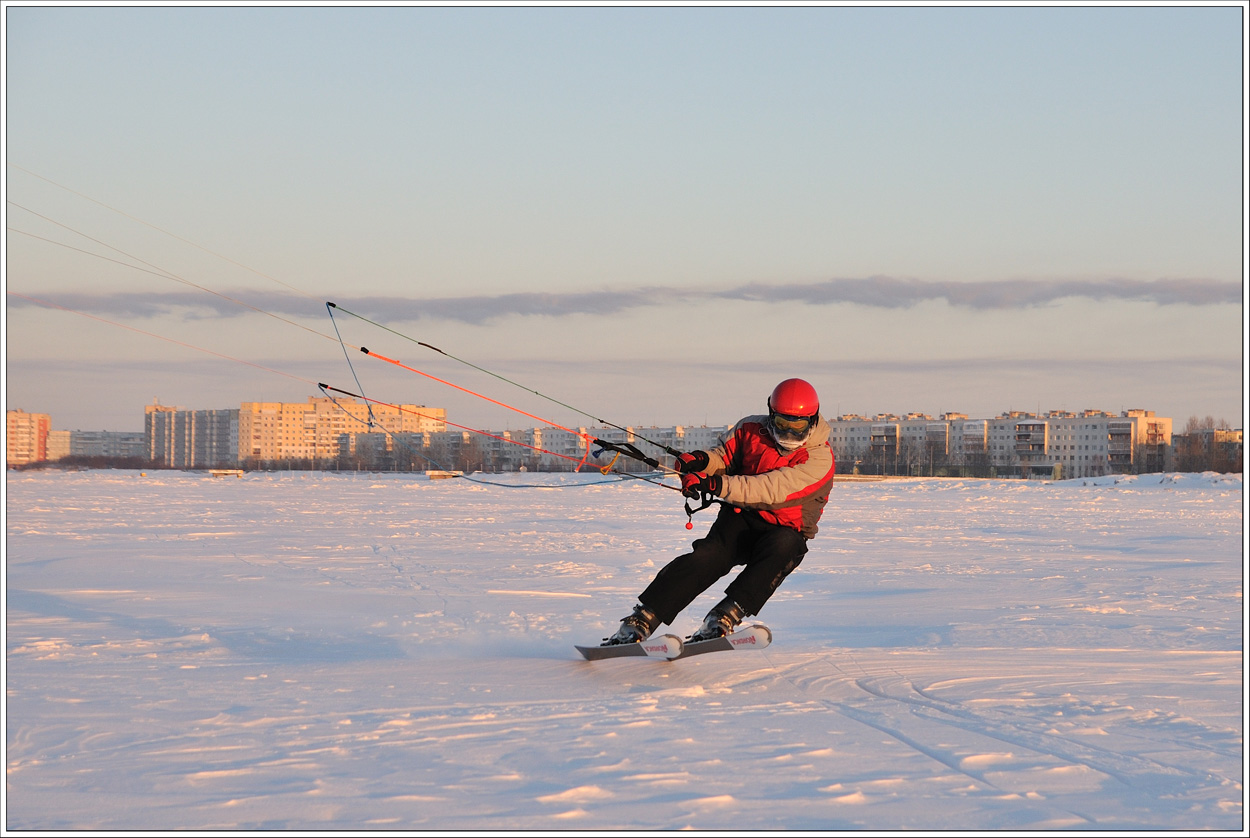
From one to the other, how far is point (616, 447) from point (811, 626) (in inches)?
98.2

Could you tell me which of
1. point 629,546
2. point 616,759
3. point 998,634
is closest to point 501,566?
point 629,546

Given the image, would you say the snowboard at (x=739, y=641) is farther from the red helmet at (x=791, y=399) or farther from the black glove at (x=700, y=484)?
the red helmet at (x=791, y=399)

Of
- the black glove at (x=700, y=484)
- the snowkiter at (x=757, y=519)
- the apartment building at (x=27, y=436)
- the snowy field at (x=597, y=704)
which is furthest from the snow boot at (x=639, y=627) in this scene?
the apartment building at (x=27, y=436)

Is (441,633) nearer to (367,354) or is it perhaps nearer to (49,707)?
(367,354)

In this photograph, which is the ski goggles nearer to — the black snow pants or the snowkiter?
the snowkiter

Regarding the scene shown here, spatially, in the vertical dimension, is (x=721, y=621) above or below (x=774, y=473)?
below

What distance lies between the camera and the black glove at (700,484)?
16.9 ft

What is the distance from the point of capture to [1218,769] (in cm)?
346

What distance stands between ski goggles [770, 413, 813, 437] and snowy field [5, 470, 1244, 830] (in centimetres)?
116

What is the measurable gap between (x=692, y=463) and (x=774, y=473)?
1.33 feet

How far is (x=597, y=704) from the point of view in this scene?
4.48m

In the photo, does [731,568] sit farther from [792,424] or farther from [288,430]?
[288,430]

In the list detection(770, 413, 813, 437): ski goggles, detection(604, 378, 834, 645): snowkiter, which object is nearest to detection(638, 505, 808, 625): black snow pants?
detection(604, 378, 834, 645): snowkiter

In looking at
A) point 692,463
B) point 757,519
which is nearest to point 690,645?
point 757,519
